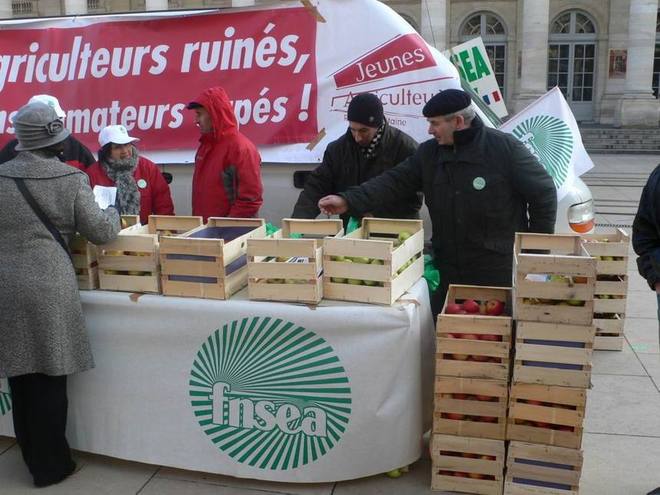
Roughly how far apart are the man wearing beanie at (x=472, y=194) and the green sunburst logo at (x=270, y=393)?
3.66 feet

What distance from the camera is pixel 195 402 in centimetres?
362

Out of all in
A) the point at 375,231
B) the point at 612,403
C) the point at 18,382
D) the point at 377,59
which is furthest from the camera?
the point at 377,59

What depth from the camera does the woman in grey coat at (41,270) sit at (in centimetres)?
336

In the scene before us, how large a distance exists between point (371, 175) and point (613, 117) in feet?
82.5

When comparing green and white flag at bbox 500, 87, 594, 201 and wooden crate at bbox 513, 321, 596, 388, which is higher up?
green and white flag at bbox 500, 87, 594, 201

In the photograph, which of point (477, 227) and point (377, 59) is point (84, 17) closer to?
point (377, 59)

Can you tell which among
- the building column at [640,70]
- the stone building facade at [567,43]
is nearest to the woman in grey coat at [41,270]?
the stone building facade at [567,43]

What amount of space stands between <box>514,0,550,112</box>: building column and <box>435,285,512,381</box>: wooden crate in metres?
24.4

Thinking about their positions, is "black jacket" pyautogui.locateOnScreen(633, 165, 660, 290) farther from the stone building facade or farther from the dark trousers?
the stone building facade

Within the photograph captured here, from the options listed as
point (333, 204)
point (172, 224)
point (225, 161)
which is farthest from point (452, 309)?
point (225, 161)

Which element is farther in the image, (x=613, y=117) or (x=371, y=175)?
(x=613, y=117)

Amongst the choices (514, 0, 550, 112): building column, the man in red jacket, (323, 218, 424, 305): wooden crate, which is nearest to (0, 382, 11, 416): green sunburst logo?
the man in red jacket

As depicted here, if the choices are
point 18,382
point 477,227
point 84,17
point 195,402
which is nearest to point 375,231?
point 477,227

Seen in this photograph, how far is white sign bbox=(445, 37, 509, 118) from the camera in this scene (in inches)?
346
